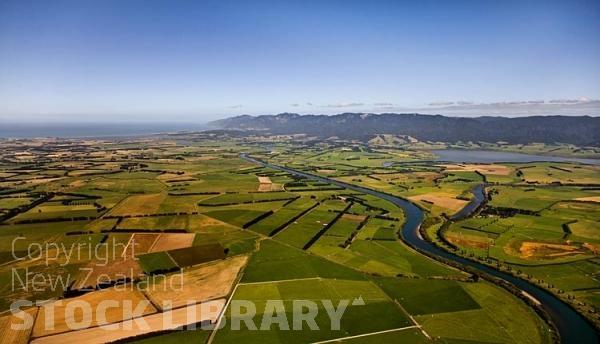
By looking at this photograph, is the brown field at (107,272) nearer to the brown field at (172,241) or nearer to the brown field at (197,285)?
the brown field at (197,285)

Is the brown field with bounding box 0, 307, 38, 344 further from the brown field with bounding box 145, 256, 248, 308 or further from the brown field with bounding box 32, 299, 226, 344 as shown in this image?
the brown field with bounding box 145, 256, 248, 308

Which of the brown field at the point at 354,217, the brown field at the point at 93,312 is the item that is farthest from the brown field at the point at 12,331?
the brown field at the point at 354,217

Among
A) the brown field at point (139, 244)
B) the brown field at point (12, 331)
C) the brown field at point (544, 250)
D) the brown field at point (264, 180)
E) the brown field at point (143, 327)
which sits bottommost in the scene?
the brown field at point (544, 250)

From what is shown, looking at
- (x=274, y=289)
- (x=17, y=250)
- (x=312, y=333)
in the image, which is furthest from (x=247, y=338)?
(x=17, y=250)

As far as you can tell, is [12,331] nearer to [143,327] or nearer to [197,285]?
[143,327]

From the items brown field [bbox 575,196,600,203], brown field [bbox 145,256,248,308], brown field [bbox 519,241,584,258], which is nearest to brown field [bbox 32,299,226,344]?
brown field [bbox 145,256,248,308]
